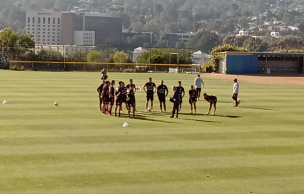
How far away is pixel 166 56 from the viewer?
80.6 meters

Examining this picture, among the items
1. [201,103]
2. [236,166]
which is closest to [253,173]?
[236,166]

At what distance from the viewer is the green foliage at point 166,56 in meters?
79.3

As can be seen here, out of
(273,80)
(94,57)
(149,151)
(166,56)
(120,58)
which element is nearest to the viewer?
(149,151)

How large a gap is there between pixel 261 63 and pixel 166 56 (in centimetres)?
1361

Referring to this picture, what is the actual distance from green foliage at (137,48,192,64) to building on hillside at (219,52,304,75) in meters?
8.39

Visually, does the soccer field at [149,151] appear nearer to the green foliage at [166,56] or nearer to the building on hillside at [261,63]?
the building on hillside at [261,63]

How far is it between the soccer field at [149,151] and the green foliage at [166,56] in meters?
48.6

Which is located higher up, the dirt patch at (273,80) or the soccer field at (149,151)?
the dirt patch at (273,80)

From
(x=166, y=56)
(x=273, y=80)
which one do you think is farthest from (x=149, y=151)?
(x=166, y=56)

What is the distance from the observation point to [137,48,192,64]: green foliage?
7931 centimetres

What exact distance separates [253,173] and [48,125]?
10253 mm

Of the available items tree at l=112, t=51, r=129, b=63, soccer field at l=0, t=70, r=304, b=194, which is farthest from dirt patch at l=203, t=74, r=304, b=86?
soccer field at l=0, t=70, r=304, b=194

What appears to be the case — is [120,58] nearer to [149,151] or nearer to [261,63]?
[261,63]

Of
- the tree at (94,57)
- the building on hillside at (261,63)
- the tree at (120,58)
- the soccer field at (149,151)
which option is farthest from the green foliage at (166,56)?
the soccer field at (149,151)
